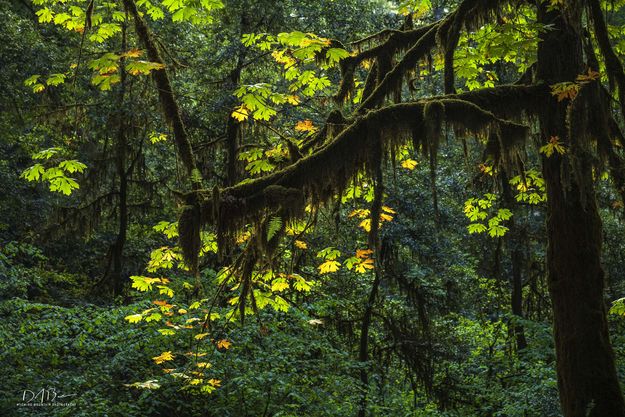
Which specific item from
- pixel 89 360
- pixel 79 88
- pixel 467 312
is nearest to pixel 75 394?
pixel 89 360

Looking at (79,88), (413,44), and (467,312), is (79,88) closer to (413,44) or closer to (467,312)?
(413,44)

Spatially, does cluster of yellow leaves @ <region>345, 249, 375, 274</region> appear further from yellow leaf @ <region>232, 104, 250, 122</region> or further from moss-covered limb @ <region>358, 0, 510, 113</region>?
yellow leaf @ <region>232, 104, 250, 122</region>

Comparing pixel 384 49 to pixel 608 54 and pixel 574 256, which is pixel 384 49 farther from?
pixel 574 256

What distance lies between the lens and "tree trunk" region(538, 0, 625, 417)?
5.06 meters

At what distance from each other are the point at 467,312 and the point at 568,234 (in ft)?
45.7

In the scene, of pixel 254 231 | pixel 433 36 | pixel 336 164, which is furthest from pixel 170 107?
pixel 433 36

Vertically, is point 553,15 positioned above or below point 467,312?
above

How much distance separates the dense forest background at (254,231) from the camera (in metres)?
6.79

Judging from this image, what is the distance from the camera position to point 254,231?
5.28 metres

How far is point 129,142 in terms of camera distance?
14.4 meters

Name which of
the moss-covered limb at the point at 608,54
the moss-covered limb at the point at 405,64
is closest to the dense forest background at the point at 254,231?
the moss-covered limb at the point at 405,64

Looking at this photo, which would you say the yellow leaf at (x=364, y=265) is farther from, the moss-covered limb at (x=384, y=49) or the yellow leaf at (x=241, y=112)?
Result: the yellow leaf at (x=241, y=112)

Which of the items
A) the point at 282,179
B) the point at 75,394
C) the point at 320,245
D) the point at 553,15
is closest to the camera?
the point at 282,179

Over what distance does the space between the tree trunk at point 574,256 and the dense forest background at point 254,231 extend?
0.67 ft
